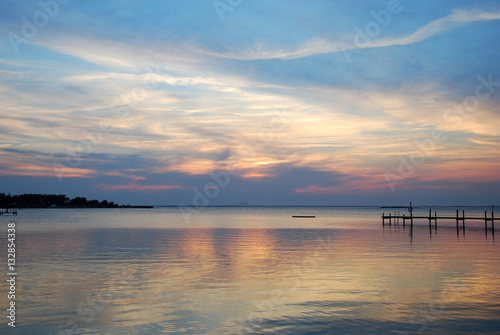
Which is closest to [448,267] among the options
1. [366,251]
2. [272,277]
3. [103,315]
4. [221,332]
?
[366,251]

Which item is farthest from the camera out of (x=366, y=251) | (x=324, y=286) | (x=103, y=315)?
(x=366, y=251)

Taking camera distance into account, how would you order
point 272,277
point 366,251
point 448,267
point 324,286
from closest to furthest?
point 324,286 < point 272,277 < point 448,267 < point 366,251

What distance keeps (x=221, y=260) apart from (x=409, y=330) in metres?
17.3

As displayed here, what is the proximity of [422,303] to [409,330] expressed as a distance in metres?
3.85

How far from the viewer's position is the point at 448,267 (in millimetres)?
26547

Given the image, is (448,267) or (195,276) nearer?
(195,276)

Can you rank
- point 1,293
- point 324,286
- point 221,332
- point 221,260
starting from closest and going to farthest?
point 221,332, point 1,293, point 324,286, point 221,260

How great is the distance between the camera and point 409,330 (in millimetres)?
14016

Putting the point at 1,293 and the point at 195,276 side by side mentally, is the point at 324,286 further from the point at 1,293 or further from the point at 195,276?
the point at 1,293

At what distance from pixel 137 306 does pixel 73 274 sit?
8.43 metres

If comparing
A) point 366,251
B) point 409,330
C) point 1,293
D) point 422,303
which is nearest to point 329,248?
point 366,251

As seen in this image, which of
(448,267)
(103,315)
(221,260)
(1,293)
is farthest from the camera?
(221,260)

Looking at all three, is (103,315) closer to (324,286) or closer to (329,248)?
(324,286)

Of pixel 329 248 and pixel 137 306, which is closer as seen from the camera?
pixel 137 306
